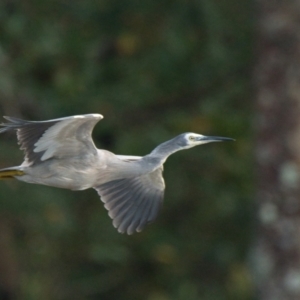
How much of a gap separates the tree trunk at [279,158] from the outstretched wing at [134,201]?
5.80 feet

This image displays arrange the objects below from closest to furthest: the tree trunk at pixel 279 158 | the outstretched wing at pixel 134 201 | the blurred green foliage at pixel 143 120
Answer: the outstretched wing at pixel 134 201, the tree trunk at pixel 279 158, the blurred green foliage at pixel 143 120

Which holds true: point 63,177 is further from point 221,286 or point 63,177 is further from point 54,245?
point 221,286

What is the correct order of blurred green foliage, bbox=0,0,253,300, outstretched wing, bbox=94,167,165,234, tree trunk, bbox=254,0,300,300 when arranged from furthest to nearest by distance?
1. blurred green foliage, bbox=0,0,253,300
2. tree trunk, bbox=254,0,300,300
3. outstretched wing, bbox=94,167,165,234

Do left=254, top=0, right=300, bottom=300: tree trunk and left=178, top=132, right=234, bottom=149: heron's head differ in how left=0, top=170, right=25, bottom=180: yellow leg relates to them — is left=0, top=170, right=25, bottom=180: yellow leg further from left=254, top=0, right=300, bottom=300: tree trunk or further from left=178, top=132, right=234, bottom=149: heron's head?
left=254, top=0, right=300, bottom=300: tree trunk

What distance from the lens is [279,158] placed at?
8.98m

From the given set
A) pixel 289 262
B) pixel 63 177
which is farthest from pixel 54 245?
pixel 63 177

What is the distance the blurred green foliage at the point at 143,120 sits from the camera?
11.9m

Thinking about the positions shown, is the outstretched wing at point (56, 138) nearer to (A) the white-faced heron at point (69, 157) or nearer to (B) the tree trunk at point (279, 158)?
(A) the white-faced heron at point (69, 157)

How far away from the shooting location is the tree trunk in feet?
29.2

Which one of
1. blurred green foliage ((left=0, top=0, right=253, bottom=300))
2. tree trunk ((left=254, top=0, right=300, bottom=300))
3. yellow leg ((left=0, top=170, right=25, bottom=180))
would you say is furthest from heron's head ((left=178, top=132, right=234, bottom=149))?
blurred green foliage ((left=0, top=0, right=253, bottom=300))

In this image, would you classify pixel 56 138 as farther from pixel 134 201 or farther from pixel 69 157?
pixel 134 201

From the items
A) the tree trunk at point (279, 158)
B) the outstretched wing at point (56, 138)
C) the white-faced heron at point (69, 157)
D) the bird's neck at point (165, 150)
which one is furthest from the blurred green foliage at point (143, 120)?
the outstretched wing at point (56, 138)

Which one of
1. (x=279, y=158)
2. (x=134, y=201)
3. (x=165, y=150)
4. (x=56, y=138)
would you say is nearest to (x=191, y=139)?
(x=165, y=150)

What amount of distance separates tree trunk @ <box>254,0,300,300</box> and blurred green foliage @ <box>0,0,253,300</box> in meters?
2.22
